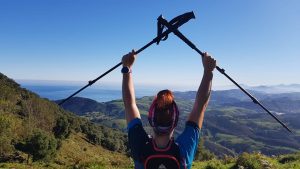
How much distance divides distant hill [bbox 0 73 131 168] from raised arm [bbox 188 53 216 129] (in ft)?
144

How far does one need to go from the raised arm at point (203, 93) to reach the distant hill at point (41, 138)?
4388 cm

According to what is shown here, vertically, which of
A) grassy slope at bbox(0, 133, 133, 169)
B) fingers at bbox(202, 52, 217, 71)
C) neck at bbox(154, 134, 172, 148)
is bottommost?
grassy slope at bbox(0, 133, 133, 169)

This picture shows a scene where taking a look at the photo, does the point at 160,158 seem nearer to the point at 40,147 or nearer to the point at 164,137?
the point at 164,137

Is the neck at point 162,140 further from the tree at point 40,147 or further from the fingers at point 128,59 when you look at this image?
the tree at point 40,147

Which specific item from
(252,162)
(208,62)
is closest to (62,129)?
(252,162)

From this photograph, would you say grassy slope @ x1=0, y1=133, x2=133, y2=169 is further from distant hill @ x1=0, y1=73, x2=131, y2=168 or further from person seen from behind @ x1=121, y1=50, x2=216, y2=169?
person seen from behind @ x1=121, y1=50, x2=216, y2=169

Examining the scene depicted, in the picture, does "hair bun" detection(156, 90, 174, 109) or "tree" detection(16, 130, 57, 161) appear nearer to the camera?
"hair bun" detection(156, 90, 174, 109)

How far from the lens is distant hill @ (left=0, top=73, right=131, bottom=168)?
7225 cm

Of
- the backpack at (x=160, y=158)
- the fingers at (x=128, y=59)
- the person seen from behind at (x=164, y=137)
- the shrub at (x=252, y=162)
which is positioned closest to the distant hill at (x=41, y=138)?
the shrub at (x=252, y=162)

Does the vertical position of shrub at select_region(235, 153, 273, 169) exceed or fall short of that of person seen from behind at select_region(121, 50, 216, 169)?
it falls short

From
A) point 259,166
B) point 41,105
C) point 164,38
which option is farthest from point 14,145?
point 164,38

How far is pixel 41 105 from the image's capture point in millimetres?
137375

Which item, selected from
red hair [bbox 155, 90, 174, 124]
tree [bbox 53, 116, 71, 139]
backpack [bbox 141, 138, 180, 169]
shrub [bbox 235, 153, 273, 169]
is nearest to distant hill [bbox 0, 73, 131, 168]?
tree [bbox 53, 116, 71, 139]

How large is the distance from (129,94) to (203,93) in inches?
37.6
